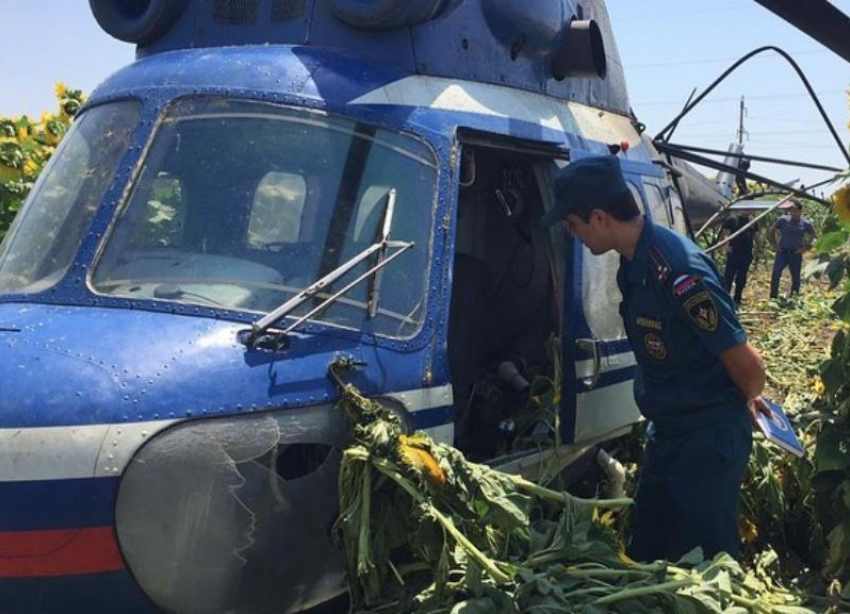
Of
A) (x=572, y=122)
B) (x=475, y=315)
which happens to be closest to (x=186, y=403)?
(x=475, y=315)

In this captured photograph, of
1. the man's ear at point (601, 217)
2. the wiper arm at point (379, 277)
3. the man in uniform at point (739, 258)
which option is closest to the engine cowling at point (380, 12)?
the wiper arm at point (379, 277)

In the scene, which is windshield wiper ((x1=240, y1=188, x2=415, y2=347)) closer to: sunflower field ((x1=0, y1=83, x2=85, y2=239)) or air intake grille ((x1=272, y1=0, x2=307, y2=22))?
air intake grille ((x1=272, y1=0, x2=307, y2=22))

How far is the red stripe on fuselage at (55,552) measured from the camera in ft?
8.59

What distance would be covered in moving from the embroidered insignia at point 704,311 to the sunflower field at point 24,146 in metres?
4.95

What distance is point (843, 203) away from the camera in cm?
442

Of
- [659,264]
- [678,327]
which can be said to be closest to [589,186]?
[659,264]

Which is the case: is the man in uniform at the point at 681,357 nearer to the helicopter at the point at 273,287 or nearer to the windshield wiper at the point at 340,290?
the helicopter at the point at 273,287

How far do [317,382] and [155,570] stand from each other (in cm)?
73

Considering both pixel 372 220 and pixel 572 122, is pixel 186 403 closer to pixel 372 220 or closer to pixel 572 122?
pixel 372 220

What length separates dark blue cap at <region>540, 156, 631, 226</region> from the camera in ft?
11.9

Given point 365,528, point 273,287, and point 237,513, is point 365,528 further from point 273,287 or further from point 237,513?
point 273,287

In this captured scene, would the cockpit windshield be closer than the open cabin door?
Yes

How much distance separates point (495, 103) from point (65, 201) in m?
1.85

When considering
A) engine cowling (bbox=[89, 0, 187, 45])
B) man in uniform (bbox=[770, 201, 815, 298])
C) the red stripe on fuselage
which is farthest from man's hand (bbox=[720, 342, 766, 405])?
man in uniform (bbox=[770, 201, 815, 298])
